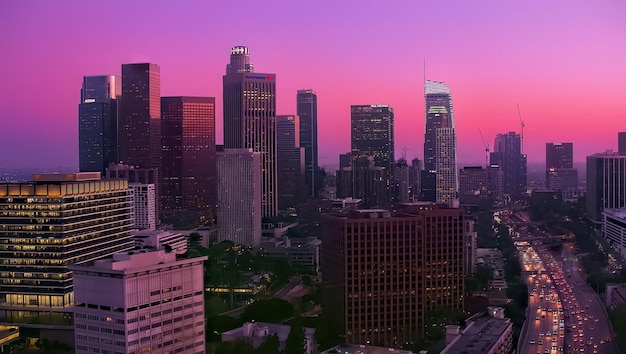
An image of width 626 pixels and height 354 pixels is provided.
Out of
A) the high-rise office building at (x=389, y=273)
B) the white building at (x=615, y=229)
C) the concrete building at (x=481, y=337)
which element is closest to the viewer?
the concrete building at (x=481, y=337)

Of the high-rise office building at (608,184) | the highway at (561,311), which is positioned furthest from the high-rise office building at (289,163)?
the highway at (561,311)

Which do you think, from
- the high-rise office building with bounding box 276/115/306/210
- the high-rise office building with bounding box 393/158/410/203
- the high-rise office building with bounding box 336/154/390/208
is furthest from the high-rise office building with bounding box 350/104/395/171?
the high-rise office building with bounding box 336/154/390/208

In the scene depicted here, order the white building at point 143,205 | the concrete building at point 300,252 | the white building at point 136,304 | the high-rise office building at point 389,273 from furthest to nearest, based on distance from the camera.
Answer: the white building at point 143,205
the concrete building at point 300,252
the high-rise office building at point 389,273
the white building at point 136,304

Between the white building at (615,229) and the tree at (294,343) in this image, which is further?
the white building at (615,229)

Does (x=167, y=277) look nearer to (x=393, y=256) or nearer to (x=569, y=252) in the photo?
(x=393, y=256)

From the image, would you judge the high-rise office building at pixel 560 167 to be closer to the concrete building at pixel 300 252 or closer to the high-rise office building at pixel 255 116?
the high-rise office building at pixel 255 116

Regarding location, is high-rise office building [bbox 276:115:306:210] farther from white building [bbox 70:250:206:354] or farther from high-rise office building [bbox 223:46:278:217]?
white building [bbox 70:250:206:354]
